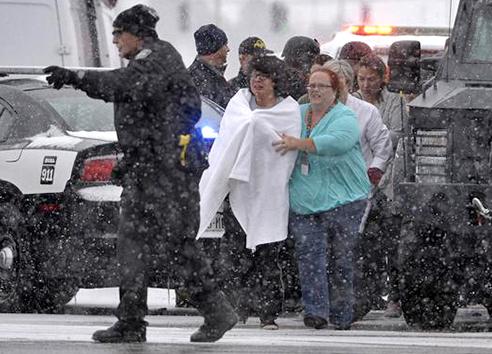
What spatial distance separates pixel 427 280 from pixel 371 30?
28.4 ft

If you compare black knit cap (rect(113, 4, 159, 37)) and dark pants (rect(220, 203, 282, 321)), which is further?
dark pants (rect(220, 203, 282, 321))

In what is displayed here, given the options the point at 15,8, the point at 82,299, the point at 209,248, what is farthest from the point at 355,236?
the point at 15,8

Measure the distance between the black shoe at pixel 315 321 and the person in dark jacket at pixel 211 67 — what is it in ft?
8.26

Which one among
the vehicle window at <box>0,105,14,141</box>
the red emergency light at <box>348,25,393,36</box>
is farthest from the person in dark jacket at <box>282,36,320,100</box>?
the red emergency light at <box>348,25,393,36</box>

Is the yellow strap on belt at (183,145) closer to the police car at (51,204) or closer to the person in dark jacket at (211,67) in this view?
the police car at (51,204)

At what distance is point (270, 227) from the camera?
1238cm

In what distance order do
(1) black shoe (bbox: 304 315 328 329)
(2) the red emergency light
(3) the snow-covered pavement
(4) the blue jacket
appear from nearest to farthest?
(3) the snow-covered pavement
(1) black shoe (bbox: 304 315 328 329)
(4) the blue jacket
(2) the red emergency light

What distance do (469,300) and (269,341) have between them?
2.20 meters

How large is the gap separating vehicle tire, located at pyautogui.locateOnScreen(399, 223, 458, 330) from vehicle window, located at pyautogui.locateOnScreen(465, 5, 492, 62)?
59.9 inches

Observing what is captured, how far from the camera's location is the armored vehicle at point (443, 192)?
39.5 feet

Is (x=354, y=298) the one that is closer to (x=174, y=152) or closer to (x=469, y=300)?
(x=469, y=300)

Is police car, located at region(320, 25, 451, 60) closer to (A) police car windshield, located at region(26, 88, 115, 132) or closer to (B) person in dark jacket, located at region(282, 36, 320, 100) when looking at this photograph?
(B) person in dark jacket, located at region(282, 36, 320, 100)

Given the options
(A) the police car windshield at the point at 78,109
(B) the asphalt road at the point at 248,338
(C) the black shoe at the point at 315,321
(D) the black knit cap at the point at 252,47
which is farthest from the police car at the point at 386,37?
(C) the black shoe at the point at 315,321

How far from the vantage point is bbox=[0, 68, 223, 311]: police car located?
13.2 meters
